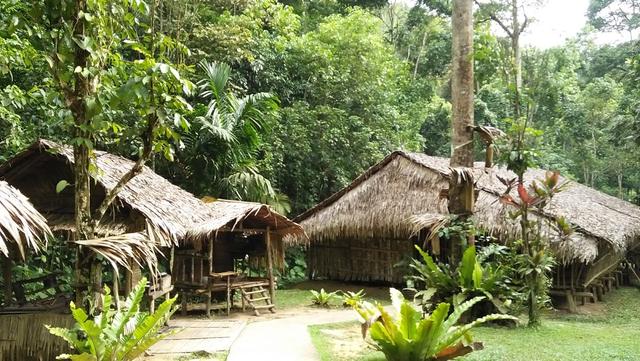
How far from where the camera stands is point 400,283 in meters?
13.7

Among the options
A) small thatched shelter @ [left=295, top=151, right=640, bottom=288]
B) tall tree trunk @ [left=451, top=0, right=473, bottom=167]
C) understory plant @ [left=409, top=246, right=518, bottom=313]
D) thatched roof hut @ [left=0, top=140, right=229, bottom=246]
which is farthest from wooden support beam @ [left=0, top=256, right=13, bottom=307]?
tall tree trunk @ [left=451, top=0, right=473, bottom=167]

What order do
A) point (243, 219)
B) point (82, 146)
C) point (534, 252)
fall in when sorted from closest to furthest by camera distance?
point (82, 146)
point (534, 252)
point (243, 219)

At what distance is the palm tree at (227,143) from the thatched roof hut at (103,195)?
11.7 feet

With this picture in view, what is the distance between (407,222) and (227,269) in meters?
4.40

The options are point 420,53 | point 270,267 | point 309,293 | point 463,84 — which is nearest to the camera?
point 463,84

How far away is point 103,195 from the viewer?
8.45 m

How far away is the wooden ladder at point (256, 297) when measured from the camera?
10.5m

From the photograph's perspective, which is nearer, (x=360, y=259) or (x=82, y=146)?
(x=82, y=146)

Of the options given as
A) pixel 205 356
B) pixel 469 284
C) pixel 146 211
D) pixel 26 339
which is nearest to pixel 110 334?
pixel 205 356

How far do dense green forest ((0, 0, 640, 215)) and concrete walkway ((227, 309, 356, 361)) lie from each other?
2.97 meters

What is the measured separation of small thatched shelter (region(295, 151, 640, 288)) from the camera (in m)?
11.6

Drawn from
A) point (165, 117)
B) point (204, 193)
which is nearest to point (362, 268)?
point (204, 193)

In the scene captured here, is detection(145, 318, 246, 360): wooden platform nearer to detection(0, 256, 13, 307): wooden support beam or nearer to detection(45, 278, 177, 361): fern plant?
detection(45, 278, 177, 361): fern plant

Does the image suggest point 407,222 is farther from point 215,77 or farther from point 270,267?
point 215,77
